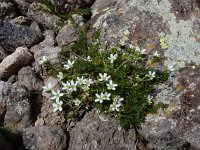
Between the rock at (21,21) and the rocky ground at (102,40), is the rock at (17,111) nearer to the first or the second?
the rocky ground at (102,40)

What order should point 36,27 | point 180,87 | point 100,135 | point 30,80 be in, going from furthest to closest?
point 36,27 → point 30,80 → point 180,87 → point 100,135

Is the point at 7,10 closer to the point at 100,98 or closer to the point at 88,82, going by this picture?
the point at 88,82

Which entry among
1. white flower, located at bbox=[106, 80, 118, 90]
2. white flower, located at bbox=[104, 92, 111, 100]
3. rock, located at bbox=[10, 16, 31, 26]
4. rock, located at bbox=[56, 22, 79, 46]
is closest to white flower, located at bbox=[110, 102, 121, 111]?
white flower, located at bbox=[104, 92, 111, 100]

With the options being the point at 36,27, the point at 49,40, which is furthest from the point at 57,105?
the point at 36,27

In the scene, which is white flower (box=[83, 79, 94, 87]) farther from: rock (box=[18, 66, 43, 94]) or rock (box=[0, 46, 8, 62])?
rock (box=[0, 46, 8, 62])

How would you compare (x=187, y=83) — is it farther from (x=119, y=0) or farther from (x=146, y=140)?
(x=119, y=0)

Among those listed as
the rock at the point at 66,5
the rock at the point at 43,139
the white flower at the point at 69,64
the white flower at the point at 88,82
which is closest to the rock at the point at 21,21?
the rock at the point at 66,5
